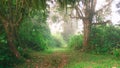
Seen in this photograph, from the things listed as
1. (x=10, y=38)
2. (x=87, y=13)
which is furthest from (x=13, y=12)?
(x=87, y=13)

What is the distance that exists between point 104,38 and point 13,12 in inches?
397

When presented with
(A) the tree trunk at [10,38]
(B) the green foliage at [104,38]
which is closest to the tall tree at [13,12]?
(A) the tree trunk at [10,38]

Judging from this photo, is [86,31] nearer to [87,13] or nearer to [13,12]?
[87,13]

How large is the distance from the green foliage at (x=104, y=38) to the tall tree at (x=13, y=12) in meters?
8.24

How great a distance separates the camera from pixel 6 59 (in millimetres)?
11695

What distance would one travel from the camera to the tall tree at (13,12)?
12102 mm

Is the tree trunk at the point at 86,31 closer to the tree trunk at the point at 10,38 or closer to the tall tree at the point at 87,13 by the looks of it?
the tall tree at the point at 87,13

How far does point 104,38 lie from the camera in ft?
69.0

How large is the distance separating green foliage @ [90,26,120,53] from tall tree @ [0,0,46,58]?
824 centimetres

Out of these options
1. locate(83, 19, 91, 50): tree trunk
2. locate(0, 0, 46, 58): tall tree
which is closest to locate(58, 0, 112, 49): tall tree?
locate(83, 19, 91, 50): tree trunk

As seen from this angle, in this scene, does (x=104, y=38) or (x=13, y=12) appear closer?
(x=13, y=12)

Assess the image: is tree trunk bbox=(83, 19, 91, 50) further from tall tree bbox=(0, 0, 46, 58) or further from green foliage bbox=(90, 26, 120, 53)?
tall tree bbox=(0, 0, 46, 58)

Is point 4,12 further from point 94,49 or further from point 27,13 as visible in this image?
point 94,49

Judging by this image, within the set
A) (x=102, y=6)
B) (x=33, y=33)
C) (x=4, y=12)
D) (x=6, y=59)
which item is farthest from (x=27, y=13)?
(x=102, y=6)
